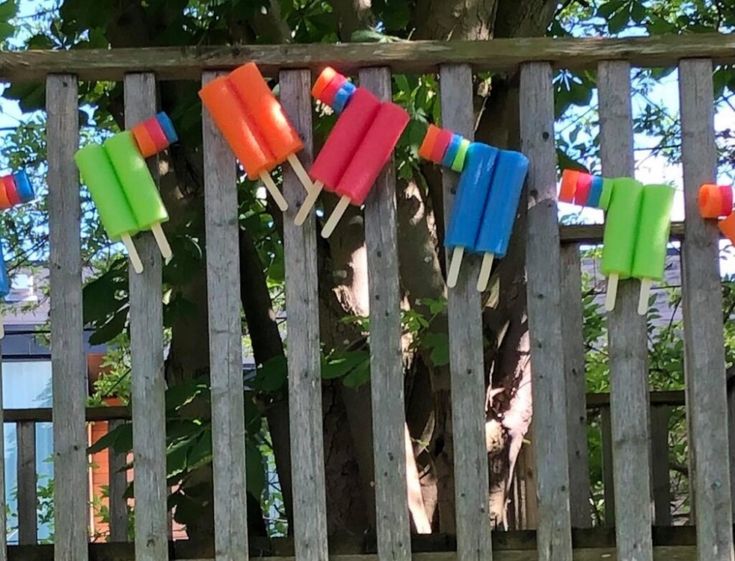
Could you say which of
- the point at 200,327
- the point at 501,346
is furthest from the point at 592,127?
the point at 200,327

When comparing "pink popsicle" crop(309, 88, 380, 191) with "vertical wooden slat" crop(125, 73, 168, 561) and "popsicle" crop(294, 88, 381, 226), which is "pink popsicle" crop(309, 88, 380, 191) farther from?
"vertical wooden slat" crop(125, 73, 168, 561)

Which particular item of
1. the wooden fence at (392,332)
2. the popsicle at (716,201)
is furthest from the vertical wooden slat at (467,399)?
the popsicle at (716,201)

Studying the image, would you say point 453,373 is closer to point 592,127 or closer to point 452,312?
point 452,312

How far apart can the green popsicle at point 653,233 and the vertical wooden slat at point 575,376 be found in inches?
17.4

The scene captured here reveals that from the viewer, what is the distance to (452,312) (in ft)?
7.42

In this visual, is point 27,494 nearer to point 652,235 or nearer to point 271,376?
point 271,376

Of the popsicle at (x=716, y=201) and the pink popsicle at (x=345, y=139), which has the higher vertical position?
the pink popsicle at (x=345, y=139)

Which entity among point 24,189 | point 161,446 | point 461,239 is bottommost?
point 161,446

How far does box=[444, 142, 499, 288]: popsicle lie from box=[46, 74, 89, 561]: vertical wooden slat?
0.83 metres

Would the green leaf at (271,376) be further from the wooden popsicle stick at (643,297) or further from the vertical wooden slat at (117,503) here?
the wooden popsicle stick at (643,297)

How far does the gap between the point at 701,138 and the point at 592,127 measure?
126 inches

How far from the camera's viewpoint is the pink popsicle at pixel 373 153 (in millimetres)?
2217

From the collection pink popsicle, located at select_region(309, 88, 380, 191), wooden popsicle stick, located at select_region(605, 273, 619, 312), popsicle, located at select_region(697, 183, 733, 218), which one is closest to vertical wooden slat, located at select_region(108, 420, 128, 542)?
pink popsicle, located at select_region(309, 88, 380, 191)

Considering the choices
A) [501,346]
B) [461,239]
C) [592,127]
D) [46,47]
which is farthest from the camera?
[592,127]
